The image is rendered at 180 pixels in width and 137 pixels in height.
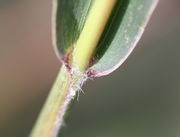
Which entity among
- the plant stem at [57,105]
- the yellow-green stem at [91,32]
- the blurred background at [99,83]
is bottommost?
the plant stem at [57,105]

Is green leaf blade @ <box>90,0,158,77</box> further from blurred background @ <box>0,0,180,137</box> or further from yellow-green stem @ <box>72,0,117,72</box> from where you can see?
blurred background @ <box>0,0,180,137</box>

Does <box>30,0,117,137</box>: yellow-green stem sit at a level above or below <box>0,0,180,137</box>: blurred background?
below

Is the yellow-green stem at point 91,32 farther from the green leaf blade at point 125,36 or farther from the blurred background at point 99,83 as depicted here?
the blurred background at point 99,83

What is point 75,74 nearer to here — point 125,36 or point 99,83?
point 125,36

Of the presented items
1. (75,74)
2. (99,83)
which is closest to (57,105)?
(75,74)

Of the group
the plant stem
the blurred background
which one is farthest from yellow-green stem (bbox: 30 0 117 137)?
the blurred background

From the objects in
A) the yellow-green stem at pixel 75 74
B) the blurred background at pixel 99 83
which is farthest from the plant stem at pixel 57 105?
the blurred background at pixel 99 83
